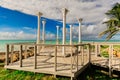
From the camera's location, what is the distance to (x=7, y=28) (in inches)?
3787

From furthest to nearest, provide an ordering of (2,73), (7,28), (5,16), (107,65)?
(7,28)
(5,16)
(107,65)
(2,73)

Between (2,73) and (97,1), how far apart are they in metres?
33.0

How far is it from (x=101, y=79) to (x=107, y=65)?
116 centimetres

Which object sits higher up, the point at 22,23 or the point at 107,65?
the point at 22,23

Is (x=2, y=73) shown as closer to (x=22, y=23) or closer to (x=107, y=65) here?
(x=107, y=65)

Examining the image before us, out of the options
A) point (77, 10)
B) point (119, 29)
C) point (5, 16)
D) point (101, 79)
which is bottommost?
point (101, 79)

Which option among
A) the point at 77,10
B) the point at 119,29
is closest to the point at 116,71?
the point at 119,29

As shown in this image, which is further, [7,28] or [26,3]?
[7,28]

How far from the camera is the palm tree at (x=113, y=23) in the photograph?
17.3 metres

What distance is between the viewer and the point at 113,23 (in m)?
17.9

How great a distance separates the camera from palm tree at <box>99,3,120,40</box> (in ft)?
56.8

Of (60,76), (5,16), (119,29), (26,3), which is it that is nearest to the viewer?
(60,76)

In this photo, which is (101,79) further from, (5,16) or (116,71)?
(5,16)

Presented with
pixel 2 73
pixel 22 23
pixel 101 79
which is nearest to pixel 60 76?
pixel 101 79
